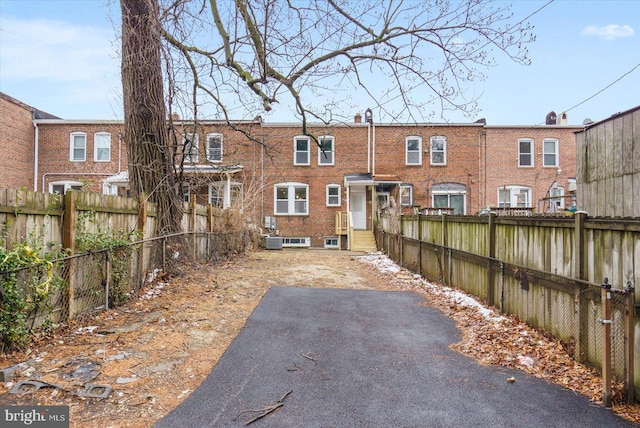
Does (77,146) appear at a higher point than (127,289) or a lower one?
higher

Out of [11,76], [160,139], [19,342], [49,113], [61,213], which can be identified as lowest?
[19,342]

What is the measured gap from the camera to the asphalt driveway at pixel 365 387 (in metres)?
3.21

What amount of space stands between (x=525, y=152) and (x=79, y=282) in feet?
78.9

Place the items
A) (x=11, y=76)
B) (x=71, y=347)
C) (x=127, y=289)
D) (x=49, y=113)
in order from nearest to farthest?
(x=71, y=347) → (x=127, y=289) → (x=11, y=76) → (x=49, y=113)

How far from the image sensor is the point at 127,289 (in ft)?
21.6

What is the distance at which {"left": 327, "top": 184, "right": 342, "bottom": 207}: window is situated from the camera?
74.4ft

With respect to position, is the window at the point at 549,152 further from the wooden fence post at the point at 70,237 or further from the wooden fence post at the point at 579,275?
the wooden fence post at the point at 70,237

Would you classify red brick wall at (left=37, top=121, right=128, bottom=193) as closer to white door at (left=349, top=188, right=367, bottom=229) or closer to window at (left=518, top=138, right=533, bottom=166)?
white door at (left=349, top=188, right=367, bottom=229)

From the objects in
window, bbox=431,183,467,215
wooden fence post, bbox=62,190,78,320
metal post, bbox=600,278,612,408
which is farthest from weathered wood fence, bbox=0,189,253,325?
window, bbox=431,183,467,215

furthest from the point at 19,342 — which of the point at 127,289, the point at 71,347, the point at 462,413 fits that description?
the point at 462,413

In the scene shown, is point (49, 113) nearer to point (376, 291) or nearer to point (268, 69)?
point (268, 69)

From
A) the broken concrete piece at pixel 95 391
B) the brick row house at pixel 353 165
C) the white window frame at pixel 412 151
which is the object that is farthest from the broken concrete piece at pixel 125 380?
the white window frame at pixel 412 151

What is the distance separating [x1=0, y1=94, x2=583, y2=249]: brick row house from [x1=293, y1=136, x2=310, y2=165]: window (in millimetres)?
56

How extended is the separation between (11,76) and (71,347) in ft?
19.4
